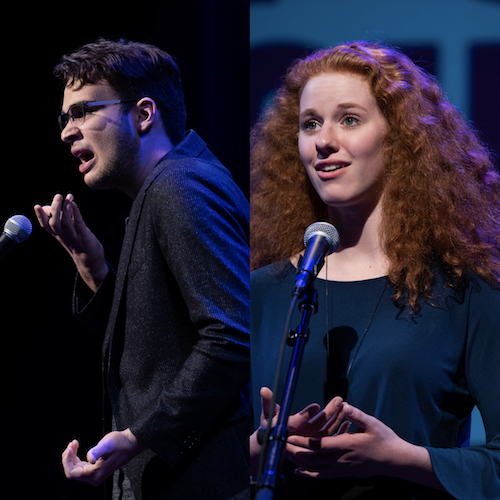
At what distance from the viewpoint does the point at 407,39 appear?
40.5 inches

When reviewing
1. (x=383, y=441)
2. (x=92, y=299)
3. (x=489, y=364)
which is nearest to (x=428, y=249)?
(x=489, y=364)

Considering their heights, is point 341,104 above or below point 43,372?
above

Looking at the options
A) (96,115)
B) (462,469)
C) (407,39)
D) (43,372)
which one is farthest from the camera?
(43,372)

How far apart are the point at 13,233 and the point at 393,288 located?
1025 millimetres

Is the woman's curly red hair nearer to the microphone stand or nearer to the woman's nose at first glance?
the woman's nose

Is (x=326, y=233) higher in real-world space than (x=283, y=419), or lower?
higher

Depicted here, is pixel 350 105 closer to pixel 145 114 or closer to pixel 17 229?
pixel 145 114

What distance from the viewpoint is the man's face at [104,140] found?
1475mm

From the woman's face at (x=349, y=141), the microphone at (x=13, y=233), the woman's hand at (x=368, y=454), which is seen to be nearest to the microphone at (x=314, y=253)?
the woman's face at (x=349, y=141)

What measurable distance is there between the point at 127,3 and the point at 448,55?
0.92 m

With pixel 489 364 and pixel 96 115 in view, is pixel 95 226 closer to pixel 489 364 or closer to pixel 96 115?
pixel 96 115

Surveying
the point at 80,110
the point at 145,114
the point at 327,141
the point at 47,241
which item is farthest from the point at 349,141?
the point at 47,241

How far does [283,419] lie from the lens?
2.52 ft

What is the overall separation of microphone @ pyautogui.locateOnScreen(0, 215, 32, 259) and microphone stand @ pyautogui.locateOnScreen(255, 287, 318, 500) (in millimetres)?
988
